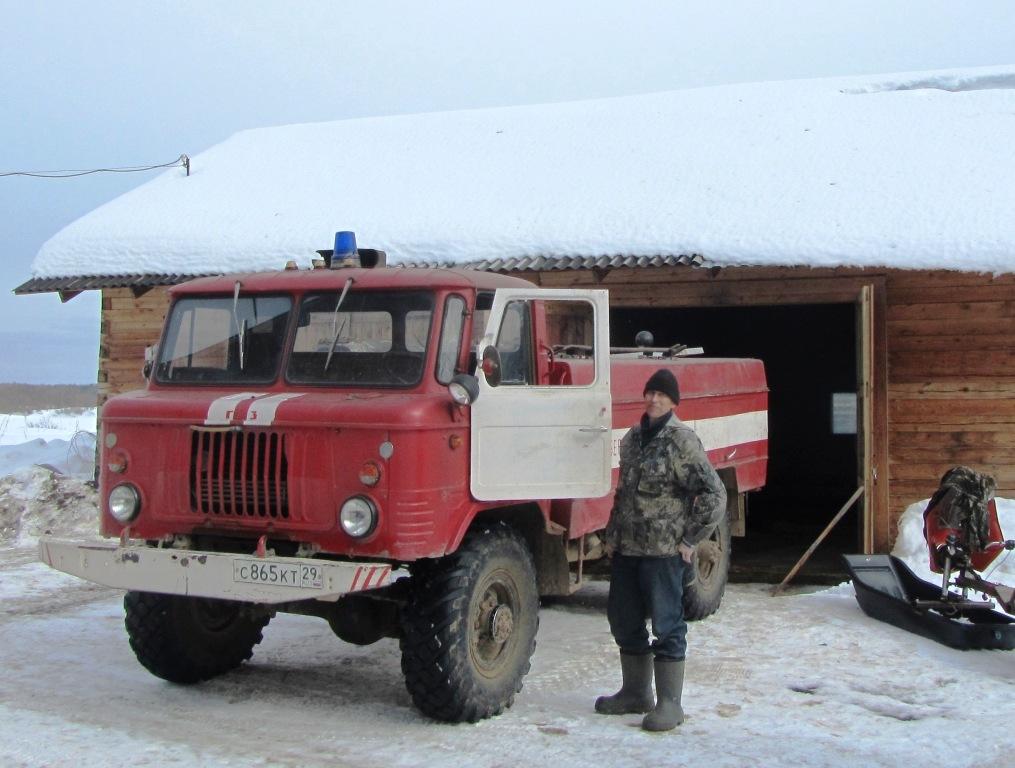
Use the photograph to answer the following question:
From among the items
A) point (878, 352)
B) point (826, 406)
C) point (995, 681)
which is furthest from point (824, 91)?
point (995, 681)

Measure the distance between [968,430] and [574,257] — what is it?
4175mm

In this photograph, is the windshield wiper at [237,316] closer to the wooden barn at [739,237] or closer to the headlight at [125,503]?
the headlight at [125,503]

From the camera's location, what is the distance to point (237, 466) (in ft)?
19.2

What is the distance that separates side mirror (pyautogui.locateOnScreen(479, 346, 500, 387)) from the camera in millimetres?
5996

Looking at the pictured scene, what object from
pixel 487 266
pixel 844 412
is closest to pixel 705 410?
pixel 487 266

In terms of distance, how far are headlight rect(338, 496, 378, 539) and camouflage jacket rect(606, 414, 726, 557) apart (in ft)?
4.25

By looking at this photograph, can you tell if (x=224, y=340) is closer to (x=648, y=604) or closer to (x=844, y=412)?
(x=648, y=604)

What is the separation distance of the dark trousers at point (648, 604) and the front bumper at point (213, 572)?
4.24 feet

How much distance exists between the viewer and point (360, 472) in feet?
18.3

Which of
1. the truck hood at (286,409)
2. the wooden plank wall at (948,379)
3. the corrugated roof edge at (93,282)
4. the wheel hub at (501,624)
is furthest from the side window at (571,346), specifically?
the corrugated roof edge at (93,282)

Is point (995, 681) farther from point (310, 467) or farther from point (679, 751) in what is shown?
point (310, 467)

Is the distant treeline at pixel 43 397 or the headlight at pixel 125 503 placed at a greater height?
the distant treeline at pixel 43 397

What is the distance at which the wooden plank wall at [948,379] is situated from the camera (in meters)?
11.0

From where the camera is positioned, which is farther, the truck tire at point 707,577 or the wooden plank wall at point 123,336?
the wooden plank wall at point 123,336
